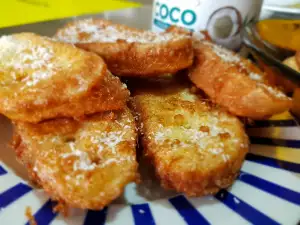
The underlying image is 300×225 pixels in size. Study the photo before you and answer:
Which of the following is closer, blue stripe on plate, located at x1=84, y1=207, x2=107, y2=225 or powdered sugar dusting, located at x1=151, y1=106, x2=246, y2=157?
blue stripe on plate, located at x1=84, y1=207, x2=107, y2=225

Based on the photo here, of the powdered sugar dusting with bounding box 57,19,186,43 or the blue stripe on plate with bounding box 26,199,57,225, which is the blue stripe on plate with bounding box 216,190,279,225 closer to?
the blue stripe on plate with bounding box 26,199,57,225

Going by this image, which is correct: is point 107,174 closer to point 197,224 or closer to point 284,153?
point 197,224

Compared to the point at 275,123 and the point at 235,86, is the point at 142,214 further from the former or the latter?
the point at 275,123

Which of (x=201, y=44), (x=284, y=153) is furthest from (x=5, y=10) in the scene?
(x=284, y=153)

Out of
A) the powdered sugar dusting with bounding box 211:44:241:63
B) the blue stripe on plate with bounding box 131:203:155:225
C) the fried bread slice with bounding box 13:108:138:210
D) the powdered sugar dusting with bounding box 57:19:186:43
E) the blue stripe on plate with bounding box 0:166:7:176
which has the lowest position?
the blue stripe on plate with bounding box 131:203:155:225

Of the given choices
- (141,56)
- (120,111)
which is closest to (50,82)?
(120,111)

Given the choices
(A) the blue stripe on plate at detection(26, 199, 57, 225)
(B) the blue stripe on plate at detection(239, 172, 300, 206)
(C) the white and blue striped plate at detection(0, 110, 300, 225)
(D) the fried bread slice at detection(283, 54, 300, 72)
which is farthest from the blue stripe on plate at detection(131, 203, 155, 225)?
(D) the fried bread slice at detection(283, 54, 300, 72)

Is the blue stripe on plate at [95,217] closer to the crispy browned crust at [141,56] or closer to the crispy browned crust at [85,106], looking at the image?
the crispy browned crust at [85,106]
